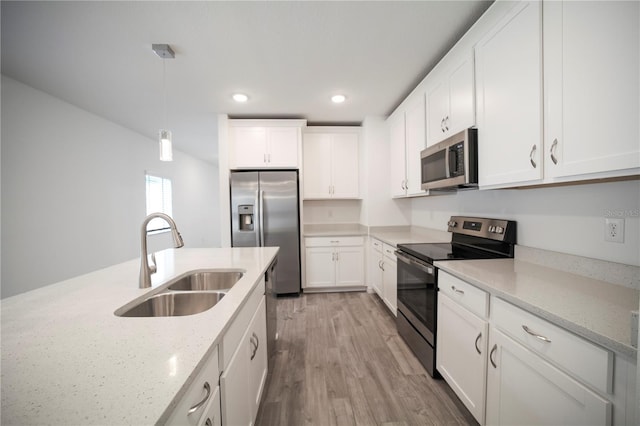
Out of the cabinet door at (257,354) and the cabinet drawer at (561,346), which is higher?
the cabinet drawer at (561,346)

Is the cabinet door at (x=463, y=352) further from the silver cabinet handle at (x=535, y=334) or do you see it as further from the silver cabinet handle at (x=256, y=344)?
the silver cabinet handle at (x=256, y=344)

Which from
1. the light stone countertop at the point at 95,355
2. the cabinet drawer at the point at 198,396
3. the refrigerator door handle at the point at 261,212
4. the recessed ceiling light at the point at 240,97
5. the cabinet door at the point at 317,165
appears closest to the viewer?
the light stone countertop at the point at 95,355

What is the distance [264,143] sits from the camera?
10.9ft

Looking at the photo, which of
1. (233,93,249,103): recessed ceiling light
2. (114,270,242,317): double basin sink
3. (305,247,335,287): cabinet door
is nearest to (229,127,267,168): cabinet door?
(233,93,249,103): recessed ceiling light

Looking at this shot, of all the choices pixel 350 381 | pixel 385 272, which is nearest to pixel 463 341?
pixel 350 381

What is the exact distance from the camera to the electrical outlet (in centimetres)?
111

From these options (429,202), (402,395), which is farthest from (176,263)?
(429,202)

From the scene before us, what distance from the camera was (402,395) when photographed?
1587 mm

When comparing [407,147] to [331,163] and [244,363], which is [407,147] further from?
[244,363]

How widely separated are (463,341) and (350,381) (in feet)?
2.78

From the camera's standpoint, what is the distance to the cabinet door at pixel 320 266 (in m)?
3.39

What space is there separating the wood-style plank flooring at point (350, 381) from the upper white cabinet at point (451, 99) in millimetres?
1844

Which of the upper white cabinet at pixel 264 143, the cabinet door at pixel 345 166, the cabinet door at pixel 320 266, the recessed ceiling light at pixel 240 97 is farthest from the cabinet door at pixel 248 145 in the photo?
the cabinet door at pixel 320 266

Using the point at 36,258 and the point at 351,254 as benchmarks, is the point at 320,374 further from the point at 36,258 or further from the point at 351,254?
the point at 36,258
